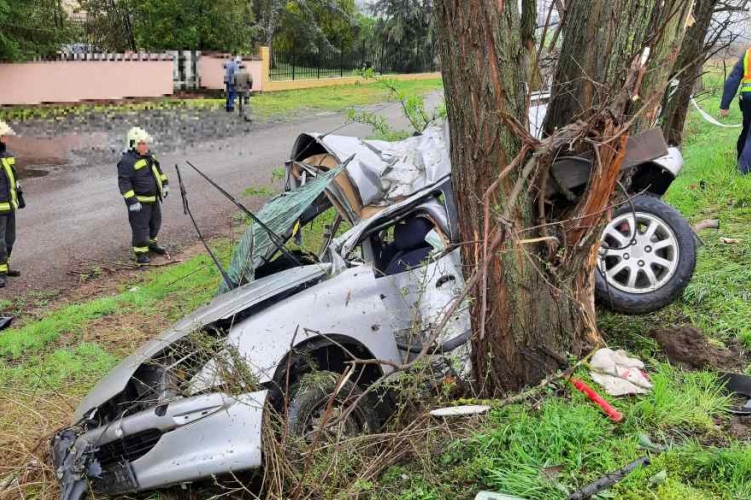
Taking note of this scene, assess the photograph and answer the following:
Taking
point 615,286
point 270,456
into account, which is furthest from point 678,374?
point 270,456

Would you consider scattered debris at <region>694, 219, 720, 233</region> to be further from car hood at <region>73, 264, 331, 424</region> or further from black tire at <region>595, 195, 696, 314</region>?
car hood at <region>73, 264, 331, 424</region>

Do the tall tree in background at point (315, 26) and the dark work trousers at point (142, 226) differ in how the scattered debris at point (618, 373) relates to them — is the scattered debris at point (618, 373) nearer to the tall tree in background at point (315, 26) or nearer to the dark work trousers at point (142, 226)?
the dark work trousers at point (142, 226)

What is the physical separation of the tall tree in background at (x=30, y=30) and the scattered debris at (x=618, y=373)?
15944 mm

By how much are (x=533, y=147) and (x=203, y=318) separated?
1967 millimetres

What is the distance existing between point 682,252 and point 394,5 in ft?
93.7

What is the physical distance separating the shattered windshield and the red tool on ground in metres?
2.05

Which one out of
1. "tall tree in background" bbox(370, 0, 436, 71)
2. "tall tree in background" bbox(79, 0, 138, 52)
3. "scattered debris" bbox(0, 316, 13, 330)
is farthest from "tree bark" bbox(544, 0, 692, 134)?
"tall tree in background" bbox(370, 0, 436, 71)

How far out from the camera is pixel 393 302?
155 inches

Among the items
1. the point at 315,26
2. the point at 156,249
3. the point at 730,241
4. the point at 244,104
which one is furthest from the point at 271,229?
the point at 315,26

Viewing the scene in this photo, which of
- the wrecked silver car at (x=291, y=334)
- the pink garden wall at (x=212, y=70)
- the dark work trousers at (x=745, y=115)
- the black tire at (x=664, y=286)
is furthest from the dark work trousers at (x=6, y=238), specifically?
the pink garden wall at (x=212, y=70)

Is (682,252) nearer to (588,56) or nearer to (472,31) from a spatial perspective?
(588,56)

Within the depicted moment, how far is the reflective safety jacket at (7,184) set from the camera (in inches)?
292

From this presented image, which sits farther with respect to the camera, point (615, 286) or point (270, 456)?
point (615, 286)

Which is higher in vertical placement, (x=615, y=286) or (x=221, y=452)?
(x=615, y=286)
